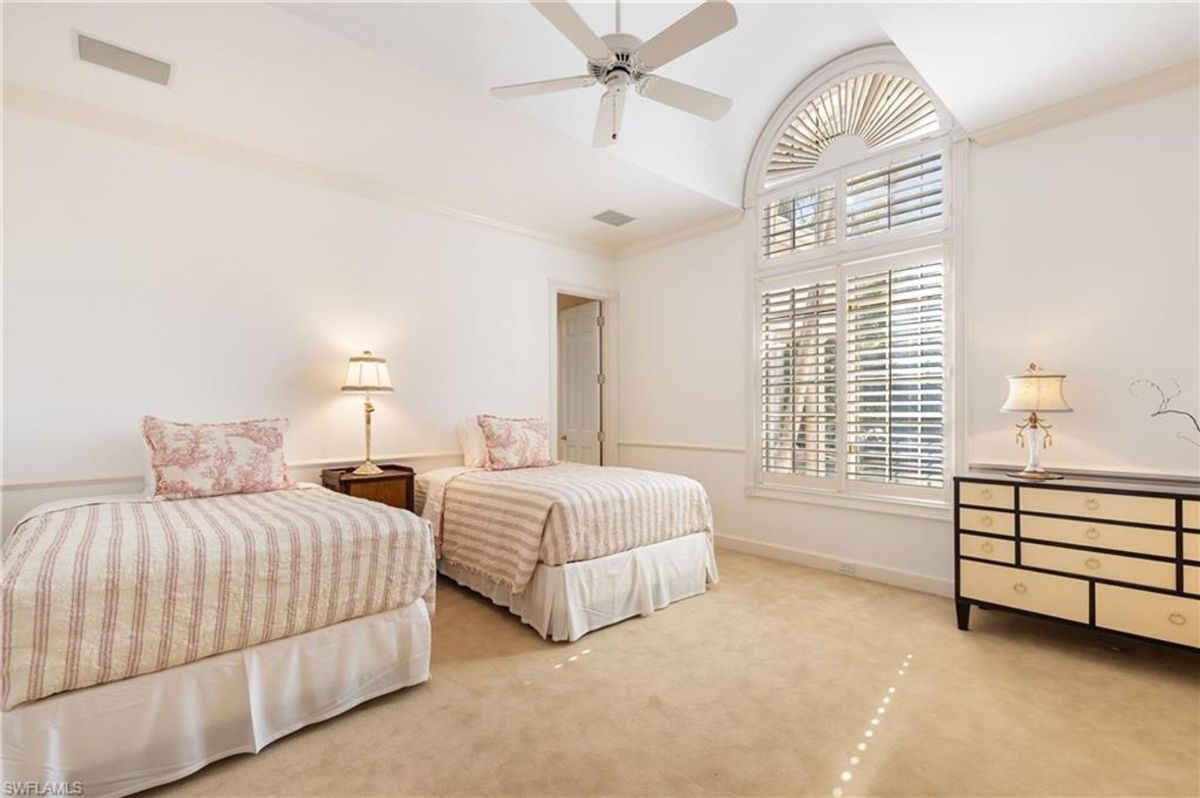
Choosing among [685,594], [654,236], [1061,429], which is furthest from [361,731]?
[654,236]

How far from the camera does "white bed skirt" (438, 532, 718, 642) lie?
109 inches

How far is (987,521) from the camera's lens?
2820mm

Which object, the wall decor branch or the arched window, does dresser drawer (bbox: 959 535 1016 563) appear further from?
the wall decor branch

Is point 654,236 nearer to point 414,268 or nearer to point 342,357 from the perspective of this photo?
point 414,268

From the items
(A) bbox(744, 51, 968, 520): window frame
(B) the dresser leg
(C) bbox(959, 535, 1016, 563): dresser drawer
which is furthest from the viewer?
(A) bbox(744, 51, 968, 520): window frame

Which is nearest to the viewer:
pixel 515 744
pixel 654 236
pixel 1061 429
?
pixel 515 744

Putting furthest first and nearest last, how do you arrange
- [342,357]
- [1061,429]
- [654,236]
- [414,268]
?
1. [654,236]
2. [414,268]
3. [342,357]
4. [1061,429]

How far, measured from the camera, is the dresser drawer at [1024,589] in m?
2.56

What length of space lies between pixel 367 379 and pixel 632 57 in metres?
2.45

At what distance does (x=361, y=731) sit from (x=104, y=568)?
97cm

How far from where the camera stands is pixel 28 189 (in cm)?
280

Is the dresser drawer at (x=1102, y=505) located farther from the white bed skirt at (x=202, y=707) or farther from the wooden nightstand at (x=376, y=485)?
the wooden nightstand at (x=376, y=485)

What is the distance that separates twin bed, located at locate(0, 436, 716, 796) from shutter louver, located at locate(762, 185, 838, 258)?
2449 mm

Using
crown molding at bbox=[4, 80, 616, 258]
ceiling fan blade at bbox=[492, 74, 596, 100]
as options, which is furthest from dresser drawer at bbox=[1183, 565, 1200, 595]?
crown molding at bbox=[4, 80, 616, 258]
